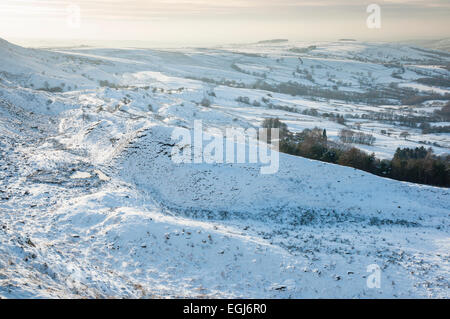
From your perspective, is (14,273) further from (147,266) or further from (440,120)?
(440,120)

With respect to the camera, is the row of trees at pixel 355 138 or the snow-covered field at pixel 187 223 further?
the row of trees at pixel 355 138

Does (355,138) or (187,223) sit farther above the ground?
(187,223)

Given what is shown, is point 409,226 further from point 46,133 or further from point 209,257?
point 46,133

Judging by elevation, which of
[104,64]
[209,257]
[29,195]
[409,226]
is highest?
[104,64]

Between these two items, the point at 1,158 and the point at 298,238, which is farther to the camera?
the point at 1,158

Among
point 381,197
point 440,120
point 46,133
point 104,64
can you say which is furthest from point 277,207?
point 104,64

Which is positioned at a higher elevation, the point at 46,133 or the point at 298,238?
the point at 46,133

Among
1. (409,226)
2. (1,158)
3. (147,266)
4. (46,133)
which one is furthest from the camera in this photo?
(46,133)

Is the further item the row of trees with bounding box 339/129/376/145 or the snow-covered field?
the row of trees with bounding box 339/129/376/145

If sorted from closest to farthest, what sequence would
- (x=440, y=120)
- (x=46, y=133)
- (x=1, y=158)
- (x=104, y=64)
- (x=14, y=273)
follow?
(x=14, y=273)
(x=1, y=158)
(x=46, y=133)
(x=440, y=120)
(x=104, y=64)

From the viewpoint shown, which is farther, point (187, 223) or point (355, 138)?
point (355, 138)
